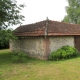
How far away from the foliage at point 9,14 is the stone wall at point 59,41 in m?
4.51

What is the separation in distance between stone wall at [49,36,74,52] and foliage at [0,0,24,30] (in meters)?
4.51

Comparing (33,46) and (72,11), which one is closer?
(33,46)

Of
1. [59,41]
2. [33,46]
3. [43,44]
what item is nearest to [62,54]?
[59,41]

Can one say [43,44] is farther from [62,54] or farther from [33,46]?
[62,54]

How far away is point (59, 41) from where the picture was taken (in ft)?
54.3

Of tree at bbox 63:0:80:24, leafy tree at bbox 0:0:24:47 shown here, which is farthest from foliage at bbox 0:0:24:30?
tree at bbox 63:0:80:24

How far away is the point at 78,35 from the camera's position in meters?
18.6

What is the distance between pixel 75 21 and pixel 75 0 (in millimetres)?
4945

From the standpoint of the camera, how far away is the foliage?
52.9 feet

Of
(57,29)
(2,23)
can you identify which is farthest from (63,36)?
(2,23)

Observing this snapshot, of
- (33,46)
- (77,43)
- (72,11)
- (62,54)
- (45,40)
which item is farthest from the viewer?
(72,11)

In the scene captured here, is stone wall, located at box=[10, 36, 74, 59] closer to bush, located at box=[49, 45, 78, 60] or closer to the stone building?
the stone building

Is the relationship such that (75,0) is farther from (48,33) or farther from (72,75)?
(72,75)

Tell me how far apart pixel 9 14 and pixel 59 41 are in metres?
6.26
